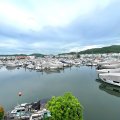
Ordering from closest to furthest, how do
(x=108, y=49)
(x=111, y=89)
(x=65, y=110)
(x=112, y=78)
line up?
(x=65, y=110)
(x=111, y=89)
(x=112, y=78)
(x=108, y=49)

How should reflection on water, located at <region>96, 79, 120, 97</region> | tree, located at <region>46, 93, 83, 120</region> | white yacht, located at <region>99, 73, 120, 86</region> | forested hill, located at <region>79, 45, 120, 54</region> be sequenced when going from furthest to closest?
forested hill, located at <region>79, 45, 120, 54</region>, white yacht, located at <region>99, 73, 120, 86</region>, reflection on water, located at <region>96, 79, 120, 97</region>, tree, located at <region>46, 93, 83, 120</region>

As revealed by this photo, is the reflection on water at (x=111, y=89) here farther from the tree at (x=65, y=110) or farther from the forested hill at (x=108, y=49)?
the forested hill at (x=108, y=49)

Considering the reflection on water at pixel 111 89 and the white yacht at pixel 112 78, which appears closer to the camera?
the reflection on water at pixel 111 89

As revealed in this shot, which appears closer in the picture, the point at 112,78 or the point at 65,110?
the point at 65,110

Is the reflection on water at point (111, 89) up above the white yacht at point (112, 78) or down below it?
below

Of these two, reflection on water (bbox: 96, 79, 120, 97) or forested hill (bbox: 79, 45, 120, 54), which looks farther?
forested hill (bbox: 79, 45, 120, 54)

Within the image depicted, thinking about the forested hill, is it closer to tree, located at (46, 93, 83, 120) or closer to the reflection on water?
the reflection on water

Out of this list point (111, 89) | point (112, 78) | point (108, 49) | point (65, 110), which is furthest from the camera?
point (108, 49)

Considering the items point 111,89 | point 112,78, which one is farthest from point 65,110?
point 112,78

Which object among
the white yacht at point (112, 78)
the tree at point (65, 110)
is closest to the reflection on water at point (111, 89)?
the white yacht at point (112, 78)

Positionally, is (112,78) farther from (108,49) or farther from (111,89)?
(108,49)

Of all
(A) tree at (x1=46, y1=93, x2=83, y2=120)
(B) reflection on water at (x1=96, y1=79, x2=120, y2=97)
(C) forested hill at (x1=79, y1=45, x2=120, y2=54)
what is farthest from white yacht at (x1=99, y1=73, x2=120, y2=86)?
(C) forested hill at (x1=79, y1=45, x2=120, y2=54)

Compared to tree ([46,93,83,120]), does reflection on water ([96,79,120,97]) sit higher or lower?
lower

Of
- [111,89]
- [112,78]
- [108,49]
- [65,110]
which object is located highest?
[108,49]
